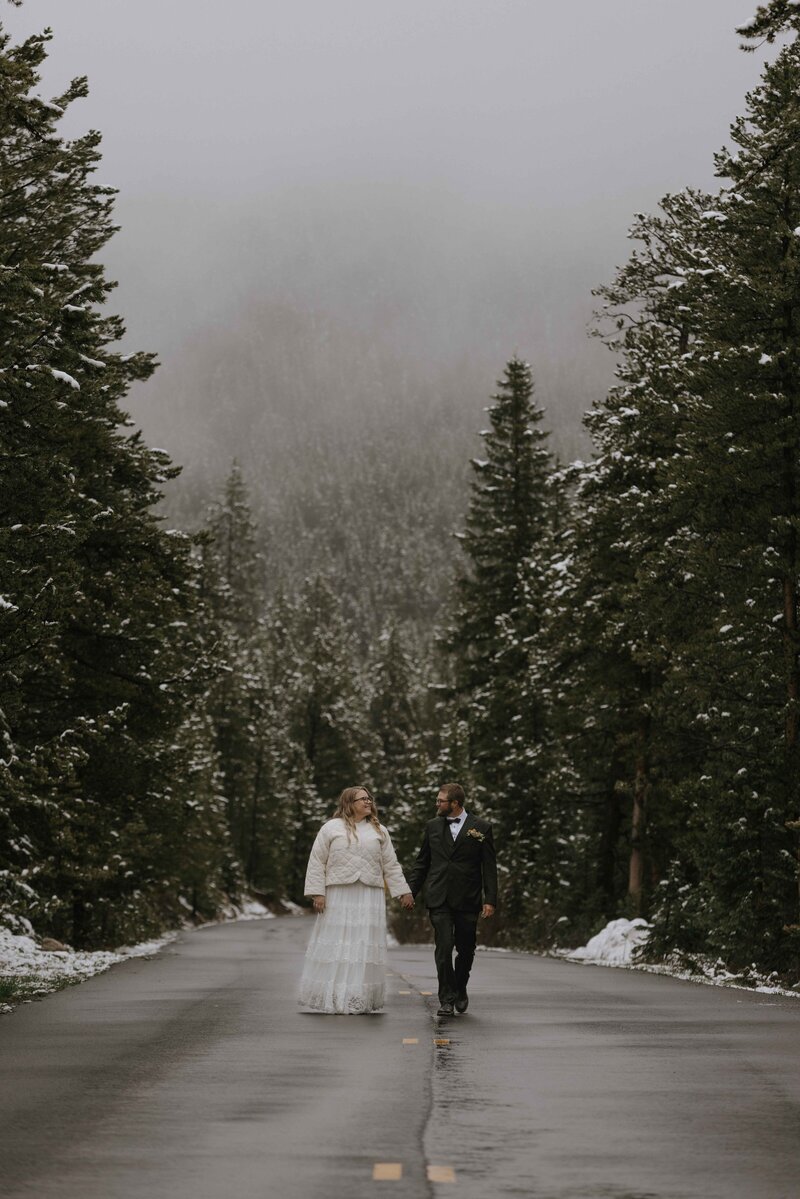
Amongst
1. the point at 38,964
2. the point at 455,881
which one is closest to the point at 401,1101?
the point at 455,881

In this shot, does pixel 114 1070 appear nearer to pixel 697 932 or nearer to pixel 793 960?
pixel 793 960

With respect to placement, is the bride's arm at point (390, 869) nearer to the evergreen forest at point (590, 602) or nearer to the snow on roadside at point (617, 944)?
the evergreen forest at point (590, 602)

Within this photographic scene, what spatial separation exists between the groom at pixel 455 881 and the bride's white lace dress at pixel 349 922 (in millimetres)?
365

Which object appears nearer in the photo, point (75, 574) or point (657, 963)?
point (75, 574)

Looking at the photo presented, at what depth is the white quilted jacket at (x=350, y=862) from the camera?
1564cm

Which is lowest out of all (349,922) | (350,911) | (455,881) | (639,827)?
(349,922)

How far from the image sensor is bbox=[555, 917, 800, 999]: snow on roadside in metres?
22.2

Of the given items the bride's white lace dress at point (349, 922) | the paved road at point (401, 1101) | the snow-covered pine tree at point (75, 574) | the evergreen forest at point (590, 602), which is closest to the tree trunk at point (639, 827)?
the evergreen forest at point (590, 602)

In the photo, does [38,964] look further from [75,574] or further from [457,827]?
[457,827]

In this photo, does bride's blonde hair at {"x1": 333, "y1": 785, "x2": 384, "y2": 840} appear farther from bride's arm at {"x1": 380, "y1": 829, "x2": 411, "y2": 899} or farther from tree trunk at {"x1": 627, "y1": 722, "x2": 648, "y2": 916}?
tree trunk at {"x1": 627, "y1": 722, "x2": 648, "y2": 916}

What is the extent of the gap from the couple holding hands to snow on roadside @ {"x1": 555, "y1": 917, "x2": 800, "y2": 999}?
5754 millimetres

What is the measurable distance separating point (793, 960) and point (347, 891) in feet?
30.7

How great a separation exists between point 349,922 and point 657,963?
1362 cm

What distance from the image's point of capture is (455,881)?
15703 mm
